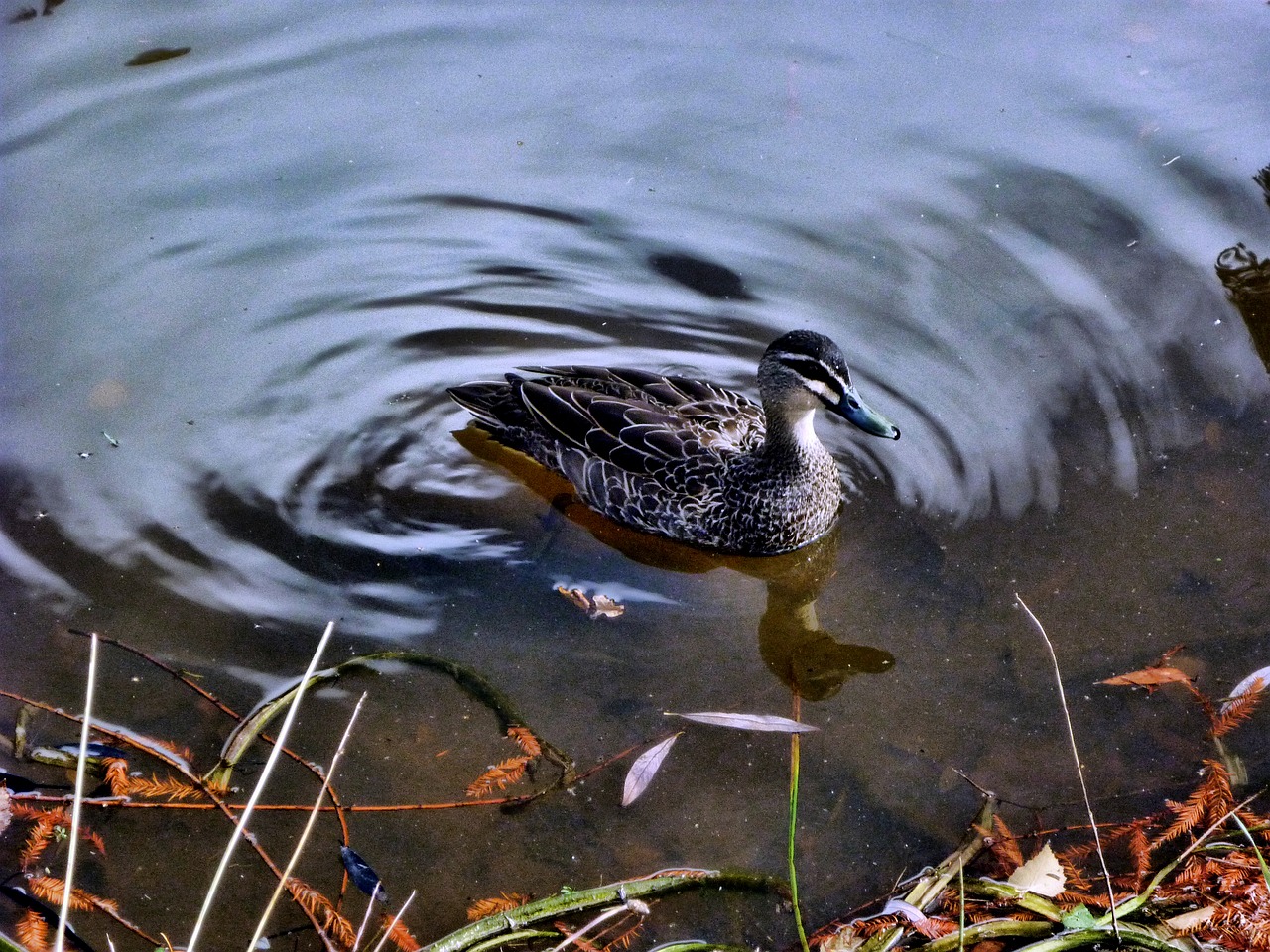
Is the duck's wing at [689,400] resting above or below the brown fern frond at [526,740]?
above

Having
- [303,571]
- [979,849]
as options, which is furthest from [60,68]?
[979,849]

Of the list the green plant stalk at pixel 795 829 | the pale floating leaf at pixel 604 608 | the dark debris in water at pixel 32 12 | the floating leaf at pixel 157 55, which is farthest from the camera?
the dark debris in water at pixel 32 12

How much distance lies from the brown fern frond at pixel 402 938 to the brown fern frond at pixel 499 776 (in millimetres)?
585

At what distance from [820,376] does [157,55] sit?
578 centimetres

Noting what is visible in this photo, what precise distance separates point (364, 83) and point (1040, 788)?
628cm

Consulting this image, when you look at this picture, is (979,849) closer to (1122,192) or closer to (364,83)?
(1122,192)

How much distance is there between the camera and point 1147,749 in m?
4.71

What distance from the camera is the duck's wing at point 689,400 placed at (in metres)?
5.90

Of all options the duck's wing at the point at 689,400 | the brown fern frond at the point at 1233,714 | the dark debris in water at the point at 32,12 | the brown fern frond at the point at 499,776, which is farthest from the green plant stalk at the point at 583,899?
the dark debris in water at the point at 32,12

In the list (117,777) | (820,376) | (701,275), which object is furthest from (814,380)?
(117,777)

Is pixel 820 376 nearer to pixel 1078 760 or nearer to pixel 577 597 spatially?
pixel 577 597

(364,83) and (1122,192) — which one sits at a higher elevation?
(364,83)

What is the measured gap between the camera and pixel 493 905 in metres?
4.19

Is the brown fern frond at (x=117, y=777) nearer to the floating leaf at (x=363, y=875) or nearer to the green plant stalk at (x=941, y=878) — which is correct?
the floating leaf at (x=363, y=875)
